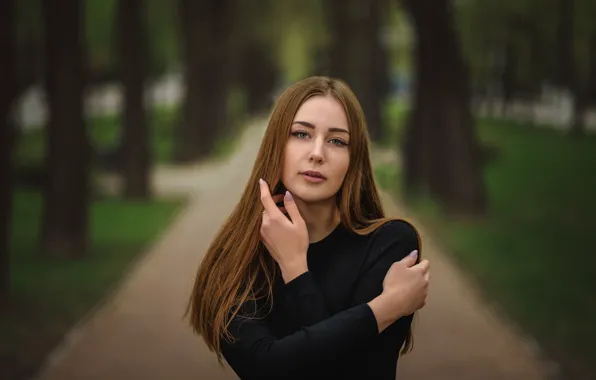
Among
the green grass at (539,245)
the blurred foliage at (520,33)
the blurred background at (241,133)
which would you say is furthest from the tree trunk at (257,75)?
the green grass at (539,245)

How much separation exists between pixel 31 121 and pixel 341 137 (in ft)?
154

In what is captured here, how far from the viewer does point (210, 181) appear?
2300 centimetres

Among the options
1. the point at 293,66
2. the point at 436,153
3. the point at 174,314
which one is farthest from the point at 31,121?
the point at 174,314

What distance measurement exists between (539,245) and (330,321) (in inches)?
440

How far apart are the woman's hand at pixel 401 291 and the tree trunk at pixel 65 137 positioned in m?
10.2

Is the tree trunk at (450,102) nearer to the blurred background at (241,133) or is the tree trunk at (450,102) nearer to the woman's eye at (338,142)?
the blurred background at (241,133)

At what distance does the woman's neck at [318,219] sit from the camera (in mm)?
2711

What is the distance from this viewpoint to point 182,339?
26.2 ft

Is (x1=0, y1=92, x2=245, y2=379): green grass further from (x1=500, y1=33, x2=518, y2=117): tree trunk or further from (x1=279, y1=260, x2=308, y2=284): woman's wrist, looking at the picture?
(x1=500, y1=33, x2=518, y2=117): tree trunk

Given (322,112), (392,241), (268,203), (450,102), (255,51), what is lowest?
(255,51)

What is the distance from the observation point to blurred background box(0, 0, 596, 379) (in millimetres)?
9273

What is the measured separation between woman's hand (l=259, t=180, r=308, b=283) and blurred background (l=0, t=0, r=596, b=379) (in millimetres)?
4863

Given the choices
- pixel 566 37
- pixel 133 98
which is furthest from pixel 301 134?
pixel 566 37

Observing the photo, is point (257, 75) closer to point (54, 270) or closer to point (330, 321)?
point (54, 270)
